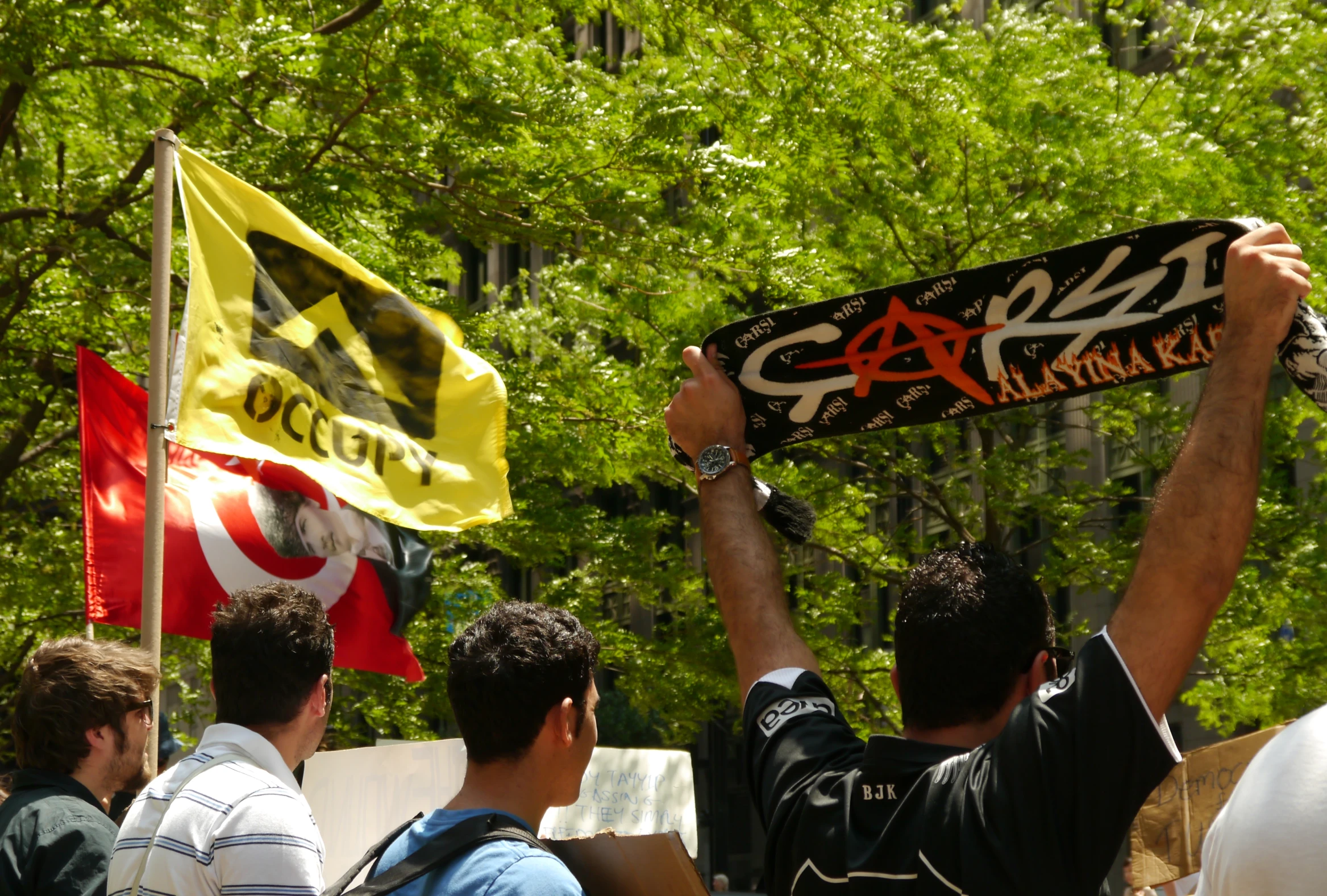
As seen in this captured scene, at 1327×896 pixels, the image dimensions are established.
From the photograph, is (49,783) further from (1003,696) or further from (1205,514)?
(1205,514)

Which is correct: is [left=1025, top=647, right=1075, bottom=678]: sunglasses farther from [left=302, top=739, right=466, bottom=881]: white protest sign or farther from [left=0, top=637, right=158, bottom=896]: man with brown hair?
[left=302, top=739, right=466, bottom=881]: white protest sign

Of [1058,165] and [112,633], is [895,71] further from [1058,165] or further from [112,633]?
[112,633]

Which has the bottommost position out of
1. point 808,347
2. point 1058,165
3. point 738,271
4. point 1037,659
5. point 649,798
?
point 649,798

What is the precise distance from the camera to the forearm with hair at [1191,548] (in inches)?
70.5

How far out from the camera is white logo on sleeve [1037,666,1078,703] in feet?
6.11

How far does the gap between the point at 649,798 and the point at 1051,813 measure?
5.88 metres

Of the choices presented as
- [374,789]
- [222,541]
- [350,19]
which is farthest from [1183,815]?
[350,19]

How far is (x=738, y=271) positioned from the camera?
9.83m

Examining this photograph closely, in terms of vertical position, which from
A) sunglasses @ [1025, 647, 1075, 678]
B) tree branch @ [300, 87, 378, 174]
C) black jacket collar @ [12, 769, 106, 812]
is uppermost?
tree branch @ [300, 87, 378, 174]

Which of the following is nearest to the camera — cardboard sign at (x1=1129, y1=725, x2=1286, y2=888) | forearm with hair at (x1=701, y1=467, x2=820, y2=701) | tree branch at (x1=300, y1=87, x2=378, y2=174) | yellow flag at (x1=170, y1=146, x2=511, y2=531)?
forearm with hair at (x1=701, y1=467, x2=820, y2=701)

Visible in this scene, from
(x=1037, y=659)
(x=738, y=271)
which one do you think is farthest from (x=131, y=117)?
(x=1037, y=659)

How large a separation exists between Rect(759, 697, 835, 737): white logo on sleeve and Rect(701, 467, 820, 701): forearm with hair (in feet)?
0.18

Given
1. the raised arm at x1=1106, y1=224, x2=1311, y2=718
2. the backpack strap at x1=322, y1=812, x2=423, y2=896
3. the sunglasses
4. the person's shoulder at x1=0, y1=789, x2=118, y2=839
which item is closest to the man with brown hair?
the person's shoulder at x1=0, y1=789, x2=118, y2=839

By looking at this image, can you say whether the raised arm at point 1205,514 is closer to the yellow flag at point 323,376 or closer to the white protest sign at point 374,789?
the yellow flag at point 323,376
